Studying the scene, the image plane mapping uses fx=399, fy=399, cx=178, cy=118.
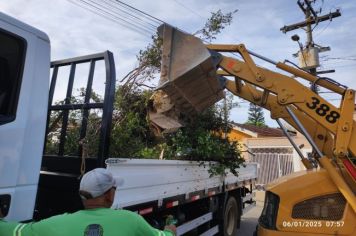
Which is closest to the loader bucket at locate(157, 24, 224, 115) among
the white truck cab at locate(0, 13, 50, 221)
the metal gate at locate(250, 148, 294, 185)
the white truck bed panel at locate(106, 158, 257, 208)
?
the white truck bed panel at locate(106, 158, 257, 208)

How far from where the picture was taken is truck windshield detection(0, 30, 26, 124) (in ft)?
8.62

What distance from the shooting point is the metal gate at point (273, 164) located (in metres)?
21.8

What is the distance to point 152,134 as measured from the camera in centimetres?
605

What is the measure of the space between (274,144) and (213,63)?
18.1m

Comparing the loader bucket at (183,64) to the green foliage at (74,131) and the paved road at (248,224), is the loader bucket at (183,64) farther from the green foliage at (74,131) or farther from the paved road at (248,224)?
the paved road at (248,224)

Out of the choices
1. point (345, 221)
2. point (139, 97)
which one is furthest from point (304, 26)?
point (345, 221)

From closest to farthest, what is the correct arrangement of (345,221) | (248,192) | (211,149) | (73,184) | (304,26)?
(73,184), (345,221), (211,149), (248,192), (304,26)

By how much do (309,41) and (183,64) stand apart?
17004 millimetres

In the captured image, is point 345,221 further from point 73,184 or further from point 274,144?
point 274,144

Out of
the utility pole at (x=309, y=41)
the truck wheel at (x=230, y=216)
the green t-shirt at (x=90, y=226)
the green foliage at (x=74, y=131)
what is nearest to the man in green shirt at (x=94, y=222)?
the green t-shirt at (x=90, y=226)

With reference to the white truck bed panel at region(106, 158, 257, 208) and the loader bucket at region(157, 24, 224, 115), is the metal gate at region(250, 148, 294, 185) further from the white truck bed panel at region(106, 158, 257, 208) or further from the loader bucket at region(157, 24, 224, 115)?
the loader bucket at region(157, 24, 224, 115)

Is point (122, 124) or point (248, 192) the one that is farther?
point (248, 192)

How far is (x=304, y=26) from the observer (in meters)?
Answer: 21.1

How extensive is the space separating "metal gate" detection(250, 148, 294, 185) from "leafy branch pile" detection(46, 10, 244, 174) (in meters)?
15.2
